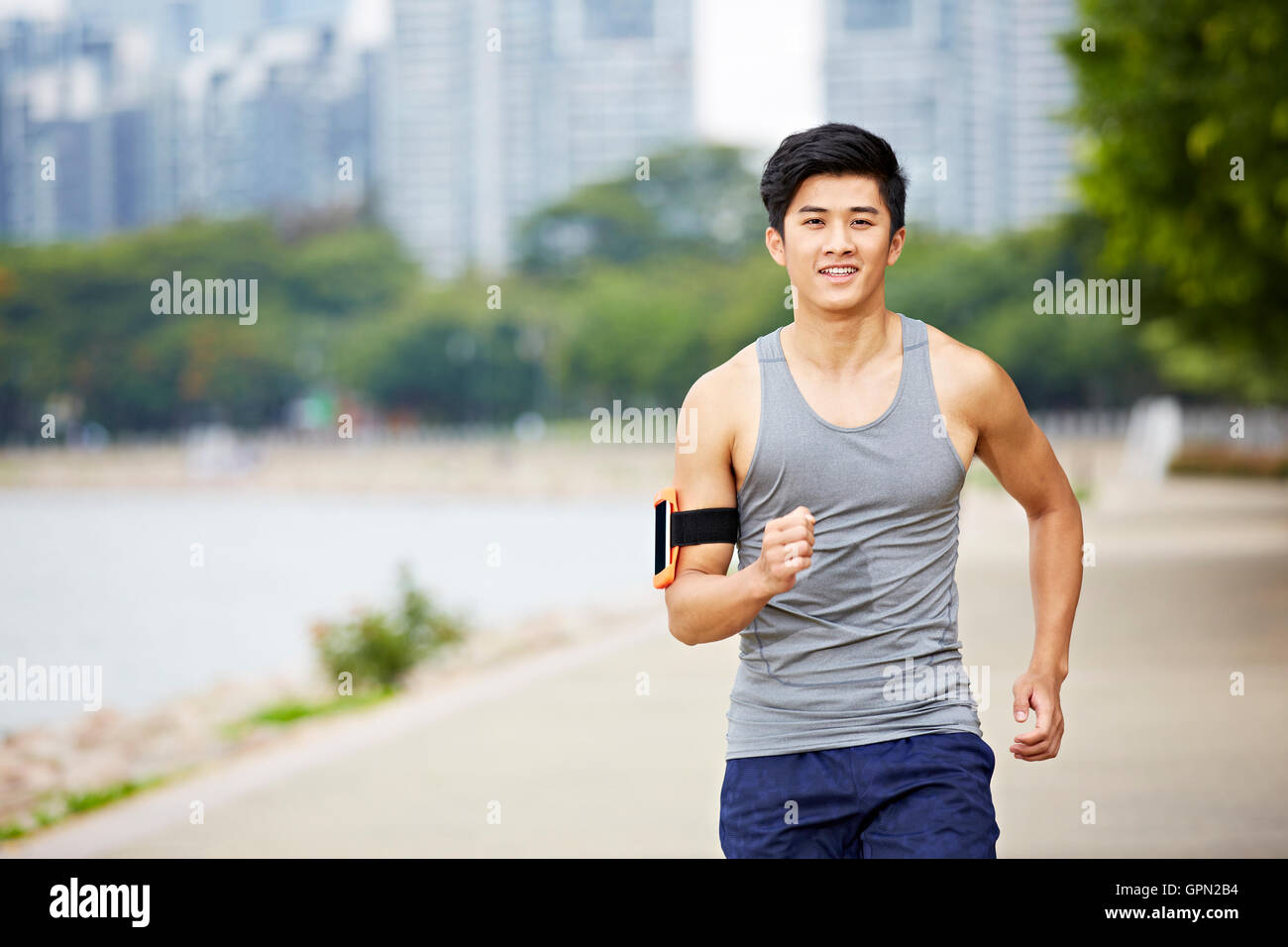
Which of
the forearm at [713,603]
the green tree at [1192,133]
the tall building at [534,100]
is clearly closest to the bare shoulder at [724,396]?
the forearm at [713,603]

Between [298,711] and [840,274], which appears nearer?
[840,274]

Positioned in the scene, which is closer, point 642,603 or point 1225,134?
point 1225,134

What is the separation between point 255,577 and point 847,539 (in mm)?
28413

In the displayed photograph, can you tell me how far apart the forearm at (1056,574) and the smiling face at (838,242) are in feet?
1.76

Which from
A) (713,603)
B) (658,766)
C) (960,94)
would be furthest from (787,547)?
(960,94)

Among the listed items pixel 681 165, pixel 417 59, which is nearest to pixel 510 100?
pixel 417 59

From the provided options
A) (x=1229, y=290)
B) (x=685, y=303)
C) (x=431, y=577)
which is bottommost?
(x=431, y=577)

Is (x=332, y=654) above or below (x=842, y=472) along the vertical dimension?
below

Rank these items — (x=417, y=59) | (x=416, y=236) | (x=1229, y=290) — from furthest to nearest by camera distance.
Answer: (x=417, y=59)
(x=416, y=236)
(x=1229, y=290)

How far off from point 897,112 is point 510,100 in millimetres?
35258

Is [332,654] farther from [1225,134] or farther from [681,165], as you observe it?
[681,165]

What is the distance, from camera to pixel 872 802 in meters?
2.64

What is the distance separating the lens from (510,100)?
118 m

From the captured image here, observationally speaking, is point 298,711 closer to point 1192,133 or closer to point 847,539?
point 1192,133
